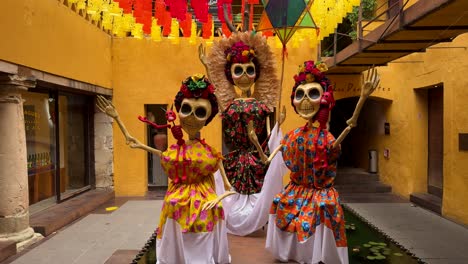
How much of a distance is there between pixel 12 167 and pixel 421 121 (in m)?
7.69

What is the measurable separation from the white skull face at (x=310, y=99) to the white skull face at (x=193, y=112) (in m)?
0.92

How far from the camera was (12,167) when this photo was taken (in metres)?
5.37

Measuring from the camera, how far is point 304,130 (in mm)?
4000

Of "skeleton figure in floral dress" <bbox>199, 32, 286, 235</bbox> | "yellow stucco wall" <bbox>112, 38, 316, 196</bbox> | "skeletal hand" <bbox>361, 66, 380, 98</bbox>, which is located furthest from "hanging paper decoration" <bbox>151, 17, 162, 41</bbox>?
"skeletal hand" <bbox>361, 66, 380, 98</bbox>

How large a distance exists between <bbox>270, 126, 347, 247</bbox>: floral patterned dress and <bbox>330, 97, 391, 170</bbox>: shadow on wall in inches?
254

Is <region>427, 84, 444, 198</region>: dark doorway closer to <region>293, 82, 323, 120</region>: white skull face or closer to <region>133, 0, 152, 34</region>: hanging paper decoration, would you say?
<region>293, 82, 323, 120</region>: white skull face

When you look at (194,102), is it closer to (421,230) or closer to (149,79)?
(421,230)

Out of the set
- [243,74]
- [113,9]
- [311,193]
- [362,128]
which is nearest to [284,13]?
[243,74]

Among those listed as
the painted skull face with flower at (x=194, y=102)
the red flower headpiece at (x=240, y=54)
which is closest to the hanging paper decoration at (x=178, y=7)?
the red flower headpiece at (x=240, y=54)

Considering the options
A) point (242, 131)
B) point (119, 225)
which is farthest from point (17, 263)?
point (242, 131)

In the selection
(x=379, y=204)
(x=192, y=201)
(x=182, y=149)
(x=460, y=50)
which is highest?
(x=460, y=50)

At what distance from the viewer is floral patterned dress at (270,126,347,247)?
372 cm

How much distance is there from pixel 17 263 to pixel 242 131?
3140 millimetres

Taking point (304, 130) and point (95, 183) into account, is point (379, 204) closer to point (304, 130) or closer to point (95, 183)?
point (304, 130)
